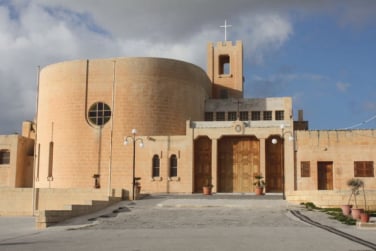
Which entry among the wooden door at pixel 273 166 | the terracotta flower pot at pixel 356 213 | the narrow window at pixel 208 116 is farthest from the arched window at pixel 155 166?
the terracotta flower pot at pixel 356 213

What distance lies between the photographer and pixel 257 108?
4406 centimetres

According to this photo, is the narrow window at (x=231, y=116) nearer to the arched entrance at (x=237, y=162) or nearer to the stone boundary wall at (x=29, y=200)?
the arched entrance at (x=237, y=162)

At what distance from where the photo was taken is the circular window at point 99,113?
128ft

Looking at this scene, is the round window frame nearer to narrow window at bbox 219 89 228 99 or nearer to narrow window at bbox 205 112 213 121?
narrow window at bbox 205 112 213 121

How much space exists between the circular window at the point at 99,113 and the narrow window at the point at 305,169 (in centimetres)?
1423

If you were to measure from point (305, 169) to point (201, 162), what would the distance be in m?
7.14

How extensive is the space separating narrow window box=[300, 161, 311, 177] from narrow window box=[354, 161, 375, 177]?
2933 millimetres

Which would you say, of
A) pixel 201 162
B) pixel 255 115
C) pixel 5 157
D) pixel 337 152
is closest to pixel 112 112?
pixel 201 162

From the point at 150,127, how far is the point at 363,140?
14512 mm

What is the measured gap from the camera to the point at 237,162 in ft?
121

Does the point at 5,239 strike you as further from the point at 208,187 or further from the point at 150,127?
the point at 150,127

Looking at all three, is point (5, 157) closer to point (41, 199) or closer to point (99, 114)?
point (99, 114)

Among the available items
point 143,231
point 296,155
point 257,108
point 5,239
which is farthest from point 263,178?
point 5,239

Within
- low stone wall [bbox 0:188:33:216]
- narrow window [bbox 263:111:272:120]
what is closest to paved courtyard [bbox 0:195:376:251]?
low stone wall [bbox 0:188:33:216]
